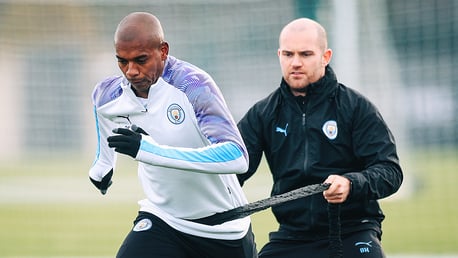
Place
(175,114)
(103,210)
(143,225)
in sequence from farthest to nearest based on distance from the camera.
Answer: (103,210) < (143,225) < (175,114)

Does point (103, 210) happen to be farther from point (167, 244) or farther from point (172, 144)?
point (172, 144)

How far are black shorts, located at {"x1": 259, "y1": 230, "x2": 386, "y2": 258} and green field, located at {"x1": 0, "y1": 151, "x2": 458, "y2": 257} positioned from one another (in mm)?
4546

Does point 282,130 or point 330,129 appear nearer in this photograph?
point 330,129

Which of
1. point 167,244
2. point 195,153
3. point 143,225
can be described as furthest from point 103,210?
point 195,153

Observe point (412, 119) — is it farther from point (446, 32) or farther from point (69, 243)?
point (69, 243)

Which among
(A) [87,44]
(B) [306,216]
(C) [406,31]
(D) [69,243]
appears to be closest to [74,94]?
(A) [87,44]

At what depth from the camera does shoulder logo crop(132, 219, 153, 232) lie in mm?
5516

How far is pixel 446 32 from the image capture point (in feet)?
35.6

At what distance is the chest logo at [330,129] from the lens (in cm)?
594

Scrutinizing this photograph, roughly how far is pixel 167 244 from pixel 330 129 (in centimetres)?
A: 122

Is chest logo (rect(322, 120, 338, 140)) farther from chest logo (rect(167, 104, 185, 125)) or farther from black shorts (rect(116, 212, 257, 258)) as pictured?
chest logo (rect(167, 104, 185, 125))

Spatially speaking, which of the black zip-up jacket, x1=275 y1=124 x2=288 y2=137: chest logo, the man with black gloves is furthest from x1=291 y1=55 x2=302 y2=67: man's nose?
the man with black gloves

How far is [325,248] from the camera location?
594 centimetres

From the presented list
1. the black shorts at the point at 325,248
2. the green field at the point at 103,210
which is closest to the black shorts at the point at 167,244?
the black shorts at the point at 325,248
